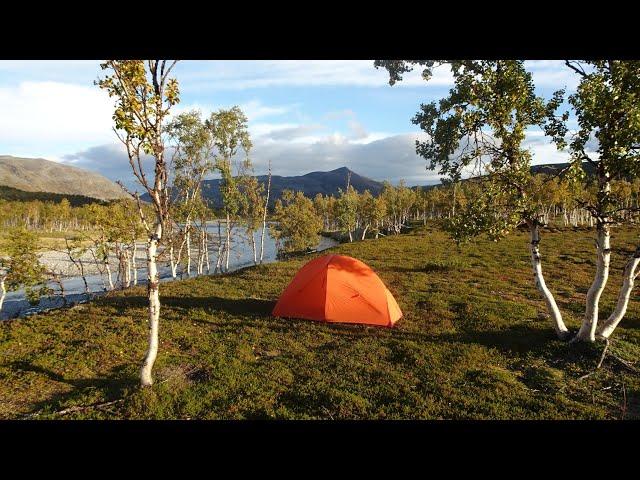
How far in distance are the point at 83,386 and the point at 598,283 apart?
57.1 ft

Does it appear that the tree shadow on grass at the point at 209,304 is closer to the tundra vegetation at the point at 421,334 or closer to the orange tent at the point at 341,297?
the tundra vegetation at the point at 421,334

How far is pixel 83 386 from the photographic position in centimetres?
1095

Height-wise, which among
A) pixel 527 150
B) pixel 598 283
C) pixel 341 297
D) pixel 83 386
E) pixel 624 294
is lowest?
pixel 83 386

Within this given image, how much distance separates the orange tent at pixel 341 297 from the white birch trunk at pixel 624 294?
783 centimetres

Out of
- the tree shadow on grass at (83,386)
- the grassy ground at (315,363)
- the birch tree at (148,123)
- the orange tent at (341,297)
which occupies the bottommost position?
the tree shadow on grass at (83,386)

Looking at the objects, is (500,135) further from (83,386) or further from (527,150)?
(83,386)

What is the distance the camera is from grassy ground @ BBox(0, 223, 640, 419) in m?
9.81

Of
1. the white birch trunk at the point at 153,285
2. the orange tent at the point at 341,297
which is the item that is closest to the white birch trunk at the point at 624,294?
the orange tent at the point at 341,297

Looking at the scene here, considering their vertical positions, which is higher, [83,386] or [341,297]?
[341,297]

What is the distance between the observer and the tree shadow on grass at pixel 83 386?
986 centimetres

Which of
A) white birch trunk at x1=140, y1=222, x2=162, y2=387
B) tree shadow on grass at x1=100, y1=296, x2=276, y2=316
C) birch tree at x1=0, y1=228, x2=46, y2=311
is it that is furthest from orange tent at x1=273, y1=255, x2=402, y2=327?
birch tree at x1=0, y1=228, x2=46, y2=311

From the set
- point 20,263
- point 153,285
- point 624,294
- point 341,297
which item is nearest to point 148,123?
point 153,285

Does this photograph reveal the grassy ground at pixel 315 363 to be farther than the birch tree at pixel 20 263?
No

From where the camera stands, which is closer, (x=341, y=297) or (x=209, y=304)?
(x=341, y=297)
